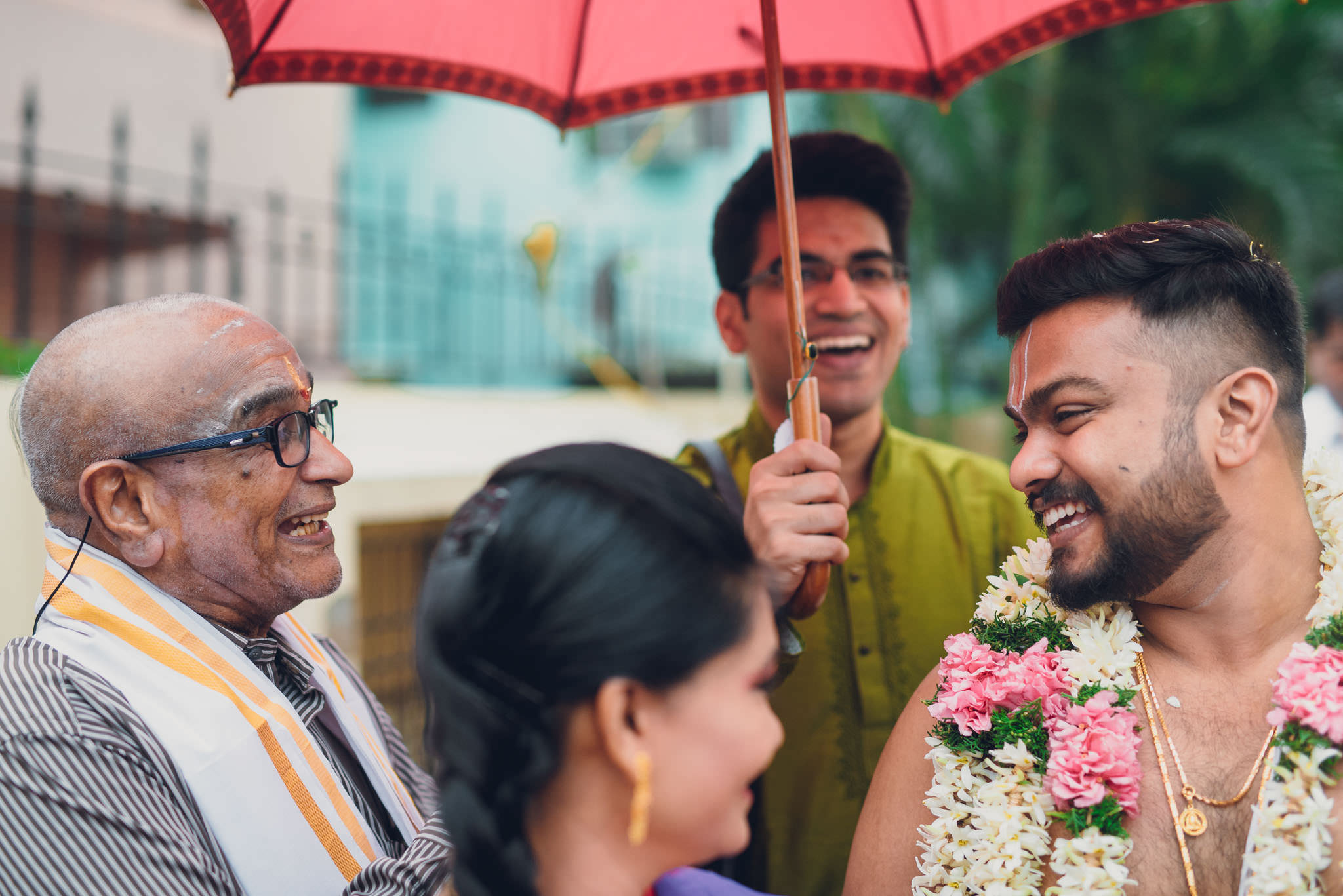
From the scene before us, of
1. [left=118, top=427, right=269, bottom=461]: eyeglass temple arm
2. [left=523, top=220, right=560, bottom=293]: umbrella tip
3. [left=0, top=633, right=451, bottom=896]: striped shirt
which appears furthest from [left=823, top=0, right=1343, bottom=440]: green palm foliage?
[left=0, top=633, right=451, bottom=896]: striped shirt

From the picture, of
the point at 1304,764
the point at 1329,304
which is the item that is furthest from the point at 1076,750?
the point at 1329,304

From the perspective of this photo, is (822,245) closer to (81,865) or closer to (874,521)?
(874,521)

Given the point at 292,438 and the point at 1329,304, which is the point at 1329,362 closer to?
the point at 1329,304

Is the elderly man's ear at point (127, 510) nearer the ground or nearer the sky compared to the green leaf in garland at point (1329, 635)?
nearer the sky

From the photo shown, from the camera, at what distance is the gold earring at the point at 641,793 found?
1.40 m

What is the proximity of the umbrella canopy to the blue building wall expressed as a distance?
397cm

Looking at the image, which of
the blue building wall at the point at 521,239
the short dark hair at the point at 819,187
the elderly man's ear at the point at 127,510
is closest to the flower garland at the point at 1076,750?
the short dark hair at the point at 819,187

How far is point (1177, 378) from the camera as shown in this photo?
2111 mm

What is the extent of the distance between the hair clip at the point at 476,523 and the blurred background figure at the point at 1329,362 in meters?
5.40

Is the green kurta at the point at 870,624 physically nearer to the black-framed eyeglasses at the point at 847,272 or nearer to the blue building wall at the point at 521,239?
the black-framed eyeglasses at the point at 847,272

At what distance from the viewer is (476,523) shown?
57.9 inches

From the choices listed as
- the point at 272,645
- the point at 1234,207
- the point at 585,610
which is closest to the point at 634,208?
the point at 1234,207

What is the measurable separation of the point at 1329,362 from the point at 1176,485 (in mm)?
4425

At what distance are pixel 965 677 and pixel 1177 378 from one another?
30.4 inches
